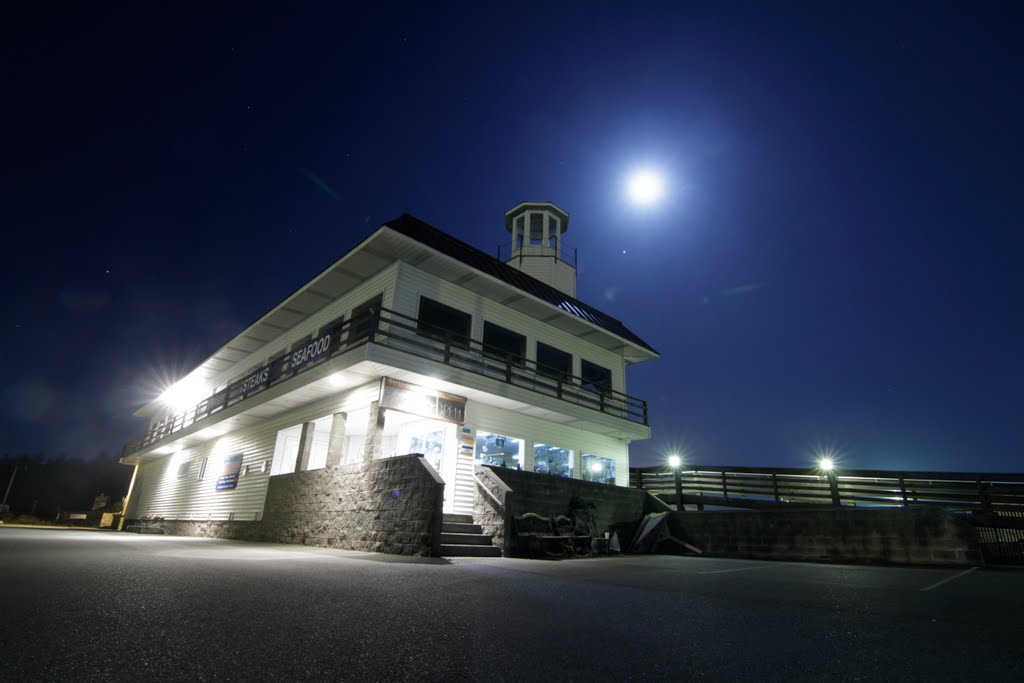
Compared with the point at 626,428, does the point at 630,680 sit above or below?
below

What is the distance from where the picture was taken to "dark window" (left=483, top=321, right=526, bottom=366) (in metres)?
16.7

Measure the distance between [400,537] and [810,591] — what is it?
25.4ft

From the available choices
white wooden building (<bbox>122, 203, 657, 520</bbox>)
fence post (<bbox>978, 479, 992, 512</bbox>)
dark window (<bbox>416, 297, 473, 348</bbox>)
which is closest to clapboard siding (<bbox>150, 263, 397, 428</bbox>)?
white wooden building (<bbox>122, 203, 657, 520</bbox>)

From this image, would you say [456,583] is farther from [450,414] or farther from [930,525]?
[930,525]

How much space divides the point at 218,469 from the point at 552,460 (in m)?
14.5

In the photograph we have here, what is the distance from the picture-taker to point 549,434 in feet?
58.2

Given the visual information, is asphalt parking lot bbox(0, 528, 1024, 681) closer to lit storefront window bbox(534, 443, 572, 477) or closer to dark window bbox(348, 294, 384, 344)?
dark window bbox(348, 294, 384, 344)

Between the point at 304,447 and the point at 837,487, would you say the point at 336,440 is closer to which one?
the point at 304,447

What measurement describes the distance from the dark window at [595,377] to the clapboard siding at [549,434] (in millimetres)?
1929

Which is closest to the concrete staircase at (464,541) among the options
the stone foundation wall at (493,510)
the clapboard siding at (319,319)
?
the stone foundation wall at (493,510)

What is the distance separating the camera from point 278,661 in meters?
2.38

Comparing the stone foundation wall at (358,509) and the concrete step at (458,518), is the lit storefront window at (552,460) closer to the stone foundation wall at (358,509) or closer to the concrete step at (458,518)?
the concrete step at (458,518)

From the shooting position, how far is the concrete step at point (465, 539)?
1067 cm

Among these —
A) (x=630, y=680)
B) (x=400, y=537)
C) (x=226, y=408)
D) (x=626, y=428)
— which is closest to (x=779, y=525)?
(x=626, y=428)
